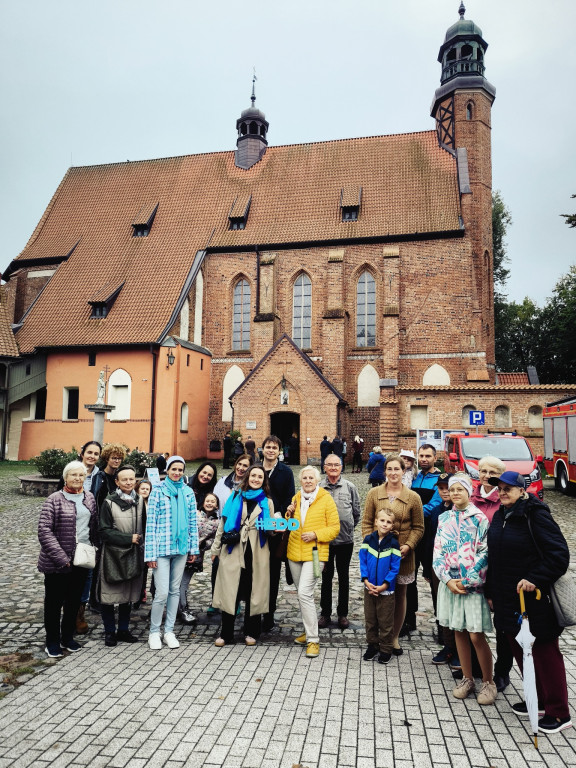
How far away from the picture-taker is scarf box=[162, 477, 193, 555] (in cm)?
535

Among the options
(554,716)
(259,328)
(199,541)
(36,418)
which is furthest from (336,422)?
(554,716)

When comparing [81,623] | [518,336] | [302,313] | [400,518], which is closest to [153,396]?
[302,313]

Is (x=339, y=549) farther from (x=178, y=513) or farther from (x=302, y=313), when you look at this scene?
(x=302, y=313)

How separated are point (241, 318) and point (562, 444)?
55.3ft

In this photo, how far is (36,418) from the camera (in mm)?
26922

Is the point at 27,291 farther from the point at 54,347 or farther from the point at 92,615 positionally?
the point at 92,615

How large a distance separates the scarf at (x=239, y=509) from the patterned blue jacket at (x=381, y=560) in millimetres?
985

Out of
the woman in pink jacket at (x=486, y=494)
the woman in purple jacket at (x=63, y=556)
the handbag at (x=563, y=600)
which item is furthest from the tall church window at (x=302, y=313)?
the handbag at (x=563, y=600)

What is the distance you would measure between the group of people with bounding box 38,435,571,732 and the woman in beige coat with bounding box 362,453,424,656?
11 millimetres

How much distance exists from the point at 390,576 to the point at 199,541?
218cm

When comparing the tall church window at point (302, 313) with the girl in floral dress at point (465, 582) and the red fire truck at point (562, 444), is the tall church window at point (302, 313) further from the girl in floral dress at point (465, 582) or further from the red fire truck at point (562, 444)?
the girl in floral dress at point (465, 582)

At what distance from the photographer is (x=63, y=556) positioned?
4840 mm

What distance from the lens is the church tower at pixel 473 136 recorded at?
85.7 feet

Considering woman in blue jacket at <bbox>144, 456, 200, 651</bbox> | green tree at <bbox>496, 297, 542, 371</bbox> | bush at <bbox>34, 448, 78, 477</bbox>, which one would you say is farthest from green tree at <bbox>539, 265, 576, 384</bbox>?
woman in blue jacket at <bbox>144, 456, 200, 651</bbox>
